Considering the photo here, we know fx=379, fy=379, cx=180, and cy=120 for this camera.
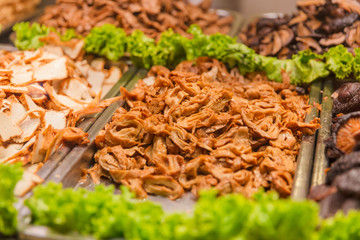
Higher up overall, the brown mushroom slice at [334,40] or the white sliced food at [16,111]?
the brown mushroom slice at [334,40]

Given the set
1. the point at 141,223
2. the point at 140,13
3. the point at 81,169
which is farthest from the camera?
the point at 140,13

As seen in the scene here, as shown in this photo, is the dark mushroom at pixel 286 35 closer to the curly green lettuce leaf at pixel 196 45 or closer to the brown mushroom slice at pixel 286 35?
the brown mushroom slice at pixel 286 35

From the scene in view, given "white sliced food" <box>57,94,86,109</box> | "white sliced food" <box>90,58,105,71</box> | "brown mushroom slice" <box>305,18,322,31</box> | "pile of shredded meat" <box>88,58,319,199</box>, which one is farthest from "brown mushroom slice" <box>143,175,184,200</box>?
"brown mushroom slice" <box>305,18,322,31</box>

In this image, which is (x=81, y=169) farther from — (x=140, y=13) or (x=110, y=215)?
(x=140, y=13)

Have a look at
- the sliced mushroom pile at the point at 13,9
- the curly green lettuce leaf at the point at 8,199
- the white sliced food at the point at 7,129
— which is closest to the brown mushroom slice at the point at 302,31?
the white sliced food at the point at 7,129

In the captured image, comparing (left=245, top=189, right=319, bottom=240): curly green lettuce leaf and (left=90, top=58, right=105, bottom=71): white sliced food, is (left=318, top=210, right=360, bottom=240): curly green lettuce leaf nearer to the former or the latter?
(left=245, top=189, right=319, bottom=240): curly green lettuce leaf

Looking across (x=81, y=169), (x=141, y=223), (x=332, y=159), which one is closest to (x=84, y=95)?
(x=81, y=169)
